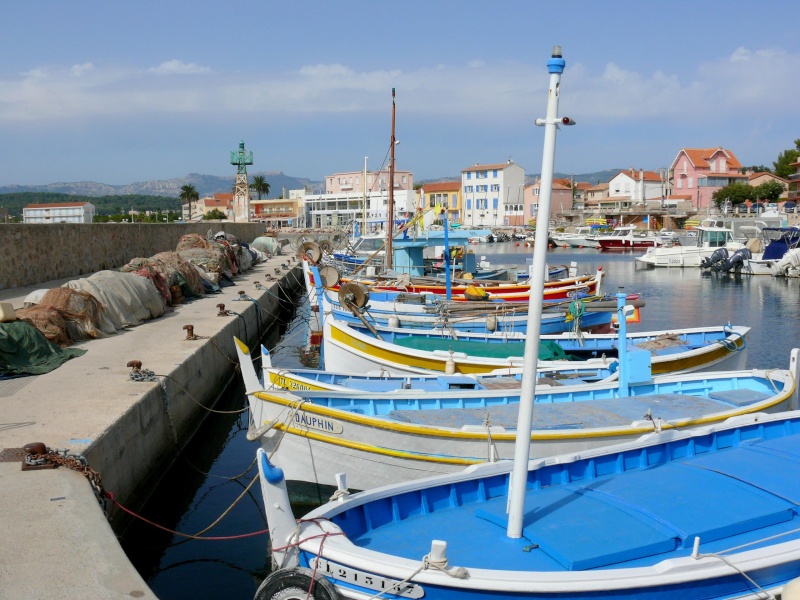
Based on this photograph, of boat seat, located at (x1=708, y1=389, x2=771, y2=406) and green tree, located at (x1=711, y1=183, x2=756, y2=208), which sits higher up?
green tree, located at (x1=711, y1=183, x2=756, y2=208)

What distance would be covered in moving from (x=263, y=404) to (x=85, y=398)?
291 centimetres

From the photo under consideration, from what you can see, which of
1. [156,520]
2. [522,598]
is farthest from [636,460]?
[156,520]

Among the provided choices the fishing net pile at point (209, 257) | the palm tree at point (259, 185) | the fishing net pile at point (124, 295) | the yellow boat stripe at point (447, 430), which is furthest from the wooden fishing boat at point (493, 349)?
the palm tree at point (259, 185)

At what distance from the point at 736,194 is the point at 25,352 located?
92.3m

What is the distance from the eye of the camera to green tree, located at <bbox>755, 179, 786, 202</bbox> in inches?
3487

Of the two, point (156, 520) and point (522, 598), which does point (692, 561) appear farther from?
point (156, 520)

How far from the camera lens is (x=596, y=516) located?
5613mm

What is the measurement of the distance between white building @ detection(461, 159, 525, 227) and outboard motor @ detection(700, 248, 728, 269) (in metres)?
57.5

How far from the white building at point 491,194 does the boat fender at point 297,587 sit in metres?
103

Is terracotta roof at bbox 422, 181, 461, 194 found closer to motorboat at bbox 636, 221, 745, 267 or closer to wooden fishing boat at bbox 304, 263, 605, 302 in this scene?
motorboat at bbox 636, 221, 745, 267

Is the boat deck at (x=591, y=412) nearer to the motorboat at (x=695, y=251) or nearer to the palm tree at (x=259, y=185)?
the motorboat at (x=695, y=251)

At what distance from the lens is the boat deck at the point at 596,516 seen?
519 cm

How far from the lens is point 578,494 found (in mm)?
6082

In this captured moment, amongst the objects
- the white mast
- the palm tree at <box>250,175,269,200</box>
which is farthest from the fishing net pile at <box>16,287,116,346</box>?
the palm tree at <box>250,175,269,200</box>
